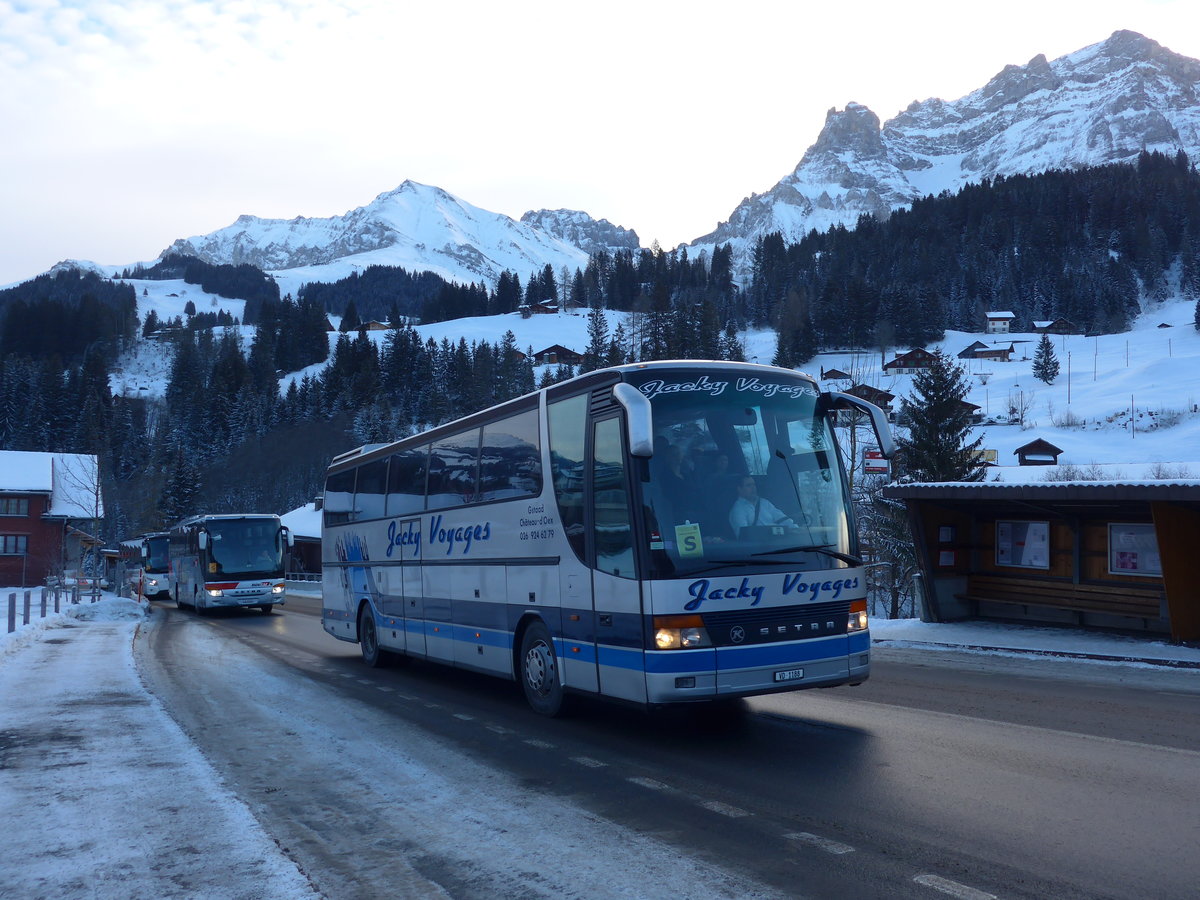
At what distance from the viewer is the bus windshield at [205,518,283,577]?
30.4m

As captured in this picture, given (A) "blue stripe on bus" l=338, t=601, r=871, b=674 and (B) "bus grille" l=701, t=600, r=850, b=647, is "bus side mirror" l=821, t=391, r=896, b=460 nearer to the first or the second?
(B) "bus grille" l=701, t=600, r=850, b=647

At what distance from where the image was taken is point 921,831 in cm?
557

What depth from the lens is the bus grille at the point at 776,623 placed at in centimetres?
770

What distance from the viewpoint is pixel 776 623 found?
312 inches

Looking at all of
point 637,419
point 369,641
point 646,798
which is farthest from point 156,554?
point 646,798

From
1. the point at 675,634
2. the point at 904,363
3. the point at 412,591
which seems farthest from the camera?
the point at 904,363

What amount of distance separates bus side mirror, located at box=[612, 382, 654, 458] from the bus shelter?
8.92 metres

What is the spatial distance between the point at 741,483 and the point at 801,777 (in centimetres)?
242

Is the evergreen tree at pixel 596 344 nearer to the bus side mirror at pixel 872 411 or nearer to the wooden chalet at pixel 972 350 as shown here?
the wooden chalet at pixel 972 350

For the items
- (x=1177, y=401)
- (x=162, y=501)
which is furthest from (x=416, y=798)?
(x=1177, y=401)

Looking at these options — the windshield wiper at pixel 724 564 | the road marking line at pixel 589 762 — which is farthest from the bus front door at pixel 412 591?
the windshield wiper at pixel 724 564

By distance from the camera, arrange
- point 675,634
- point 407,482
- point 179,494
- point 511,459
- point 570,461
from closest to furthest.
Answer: point 675,634 → point 570,461 → point 511,459 → point 407,482 → point 179,494

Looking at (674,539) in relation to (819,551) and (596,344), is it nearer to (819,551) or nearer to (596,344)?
(819,551)

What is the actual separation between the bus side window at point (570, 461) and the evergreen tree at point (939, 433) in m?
26.7
